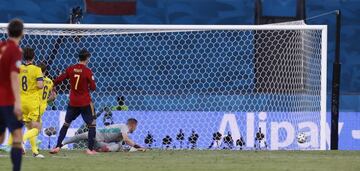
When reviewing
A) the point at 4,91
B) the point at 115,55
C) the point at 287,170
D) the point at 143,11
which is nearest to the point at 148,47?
the point at 115,55

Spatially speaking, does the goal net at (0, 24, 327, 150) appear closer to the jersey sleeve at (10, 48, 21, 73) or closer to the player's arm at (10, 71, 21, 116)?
the jersey sleeve at (10, 48, 21, 73)

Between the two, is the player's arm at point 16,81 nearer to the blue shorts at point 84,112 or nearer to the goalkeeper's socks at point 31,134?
the goalkeeper's socks at point 31,134

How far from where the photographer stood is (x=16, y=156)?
8.71 meters

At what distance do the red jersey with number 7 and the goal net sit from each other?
1.63 meters

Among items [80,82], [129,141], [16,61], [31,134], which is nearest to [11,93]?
[16,61]

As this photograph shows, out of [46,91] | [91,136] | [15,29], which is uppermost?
[15,29]

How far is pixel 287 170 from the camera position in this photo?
10.8 meters

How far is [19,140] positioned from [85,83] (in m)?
4.71

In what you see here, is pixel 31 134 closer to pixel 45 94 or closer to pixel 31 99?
pixel 31 99

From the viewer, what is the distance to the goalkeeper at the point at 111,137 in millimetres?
14594

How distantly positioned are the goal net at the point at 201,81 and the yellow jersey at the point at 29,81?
1666mm

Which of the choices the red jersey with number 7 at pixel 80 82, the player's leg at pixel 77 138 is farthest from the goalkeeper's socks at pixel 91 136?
the player's leg at pixel 77 138

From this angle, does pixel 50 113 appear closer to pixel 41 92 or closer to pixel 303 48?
pixel 41 92

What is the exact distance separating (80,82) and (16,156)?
4.80m
